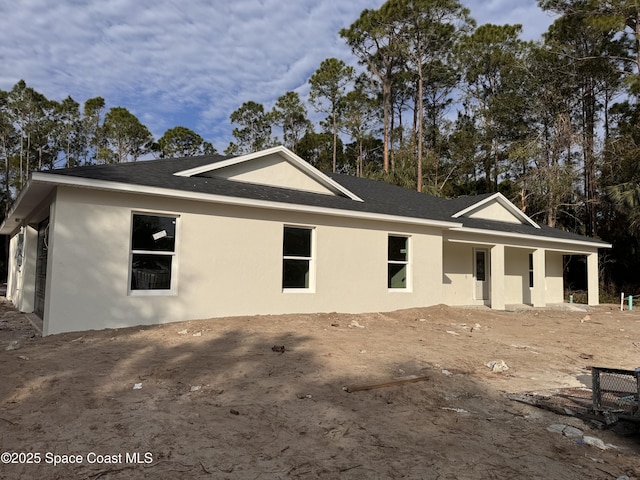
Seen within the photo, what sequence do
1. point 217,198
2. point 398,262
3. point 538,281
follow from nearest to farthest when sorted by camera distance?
1. point 217,198
2. point 398,262
3. point 538,281

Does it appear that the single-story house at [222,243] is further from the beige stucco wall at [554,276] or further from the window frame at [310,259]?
the beige stucco wall at [554,276]

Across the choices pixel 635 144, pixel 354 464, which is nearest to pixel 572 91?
pixel 635 144

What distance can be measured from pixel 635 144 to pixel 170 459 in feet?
90.3

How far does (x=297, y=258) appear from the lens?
11195mm

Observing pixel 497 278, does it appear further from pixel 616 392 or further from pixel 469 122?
pixel 469 122

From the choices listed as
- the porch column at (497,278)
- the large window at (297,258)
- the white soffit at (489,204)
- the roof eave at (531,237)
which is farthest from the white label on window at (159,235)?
the porch column at (497,278)

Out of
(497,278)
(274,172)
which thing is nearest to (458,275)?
(497,278)

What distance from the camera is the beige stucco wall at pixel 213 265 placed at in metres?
8.31

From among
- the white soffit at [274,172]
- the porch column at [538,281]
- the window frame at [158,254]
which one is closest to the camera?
the window frame at [158,254]

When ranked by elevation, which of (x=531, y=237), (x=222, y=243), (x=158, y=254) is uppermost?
(x=531, y=237)

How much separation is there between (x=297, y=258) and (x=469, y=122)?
29.3 metres

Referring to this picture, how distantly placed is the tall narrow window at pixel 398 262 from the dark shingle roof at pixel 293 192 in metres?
0.87

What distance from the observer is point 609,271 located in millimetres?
25984

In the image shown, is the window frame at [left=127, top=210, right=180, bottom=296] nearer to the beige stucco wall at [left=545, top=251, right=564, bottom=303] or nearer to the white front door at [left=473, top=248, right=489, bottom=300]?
the white front door at [left=473, top=248, right=489, bottom=300]
